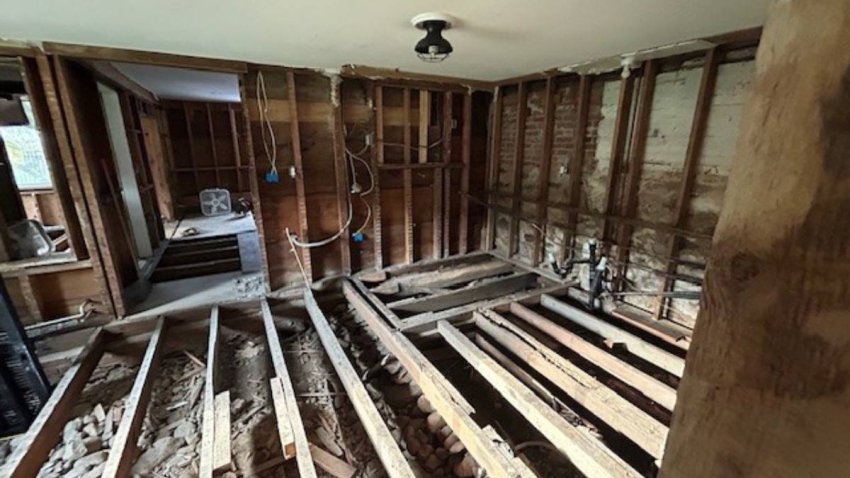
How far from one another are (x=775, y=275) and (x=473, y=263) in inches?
148

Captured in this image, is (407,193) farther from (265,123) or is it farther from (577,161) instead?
(577,161)

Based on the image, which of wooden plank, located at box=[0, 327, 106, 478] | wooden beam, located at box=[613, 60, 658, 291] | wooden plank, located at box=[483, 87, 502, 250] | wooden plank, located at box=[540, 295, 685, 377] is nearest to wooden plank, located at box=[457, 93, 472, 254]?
wooden plank, located at box=[483, 87, 502, 250]

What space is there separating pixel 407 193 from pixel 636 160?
211cm

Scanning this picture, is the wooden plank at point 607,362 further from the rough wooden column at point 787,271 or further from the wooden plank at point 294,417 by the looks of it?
the wooden plank at point 294,417

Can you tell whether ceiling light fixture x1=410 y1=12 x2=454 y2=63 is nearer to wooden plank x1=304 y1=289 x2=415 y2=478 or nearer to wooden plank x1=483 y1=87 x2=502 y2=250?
wooden plank x1=304 y1=289 x2=415 y2=478

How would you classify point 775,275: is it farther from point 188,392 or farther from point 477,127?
point 477,127

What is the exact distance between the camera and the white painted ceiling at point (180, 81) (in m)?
3.89

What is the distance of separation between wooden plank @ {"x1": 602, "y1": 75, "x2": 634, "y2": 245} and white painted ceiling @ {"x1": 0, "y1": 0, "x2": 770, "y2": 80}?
1.33 ft

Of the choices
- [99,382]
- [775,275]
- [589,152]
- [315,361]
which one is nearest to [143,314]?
[99,382]

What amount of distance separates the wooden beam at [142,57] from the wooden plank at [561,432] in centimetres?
283

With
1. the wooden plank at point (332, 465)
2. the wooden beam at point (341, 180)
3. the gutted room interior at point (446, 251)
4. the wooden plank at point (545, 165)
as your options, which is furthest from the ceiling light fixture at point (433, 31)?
the wooden plank at point (332, 465)

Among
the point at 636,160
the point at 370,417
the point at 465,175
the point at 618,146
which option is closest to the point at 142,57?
the point at 370,417

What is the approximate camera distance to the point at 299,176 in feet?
10.8

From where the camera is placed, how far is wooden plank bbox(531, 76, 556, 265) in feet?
11.3
